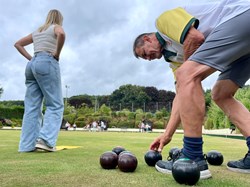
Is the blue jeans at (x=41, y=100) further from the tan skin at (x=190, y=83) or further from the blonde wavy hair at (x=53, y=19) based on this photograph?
the tan skin at (x=190, y=83)

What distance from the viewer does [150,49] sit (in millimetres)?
3047

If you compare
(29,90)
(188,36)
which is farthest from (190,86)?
(29,90)

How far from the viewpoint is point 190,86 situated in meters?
2.57

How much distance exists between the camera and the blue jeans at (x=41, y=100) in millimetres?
4695

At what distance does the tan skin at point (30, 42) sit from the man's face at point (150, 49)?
2001 mm

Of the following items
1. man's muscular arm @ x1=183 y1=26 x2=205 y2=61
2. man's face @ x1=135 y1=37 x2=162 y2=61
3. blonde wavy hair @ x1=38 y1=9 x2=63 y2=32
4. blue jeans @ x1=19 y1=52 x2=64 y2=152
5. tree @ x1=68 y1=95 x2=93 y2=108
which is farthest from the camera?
tree @ x1=68 y1=95 x2=93 y2=108

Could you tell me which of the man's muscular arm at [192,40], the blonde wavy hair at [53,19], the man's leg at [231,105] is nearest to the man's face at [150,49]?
the man's muscular arm at [192,40]

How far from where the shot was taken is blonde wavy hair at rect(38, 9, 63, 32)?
505 centimetres

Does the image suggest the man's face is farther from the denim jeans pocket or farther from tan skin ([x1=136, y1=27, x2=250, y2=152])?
the denim jeans pocket

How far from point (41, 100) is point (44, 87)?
30 centimetres

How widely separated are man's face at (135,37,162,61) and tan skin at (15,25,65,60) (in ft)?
6.57

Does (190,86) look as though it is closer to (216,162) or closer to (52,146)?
(216,162)

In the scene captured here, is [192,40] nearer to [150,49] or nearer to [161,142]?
[150,49]

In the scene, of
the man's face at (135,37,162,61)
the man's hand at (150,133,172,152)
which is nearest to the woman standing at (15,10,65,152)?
the man's hand at (150,133,172,152)
